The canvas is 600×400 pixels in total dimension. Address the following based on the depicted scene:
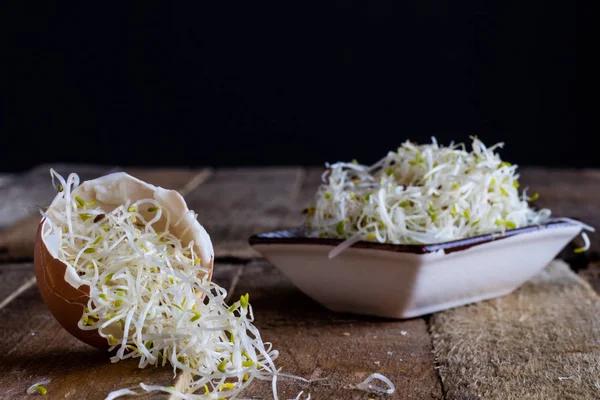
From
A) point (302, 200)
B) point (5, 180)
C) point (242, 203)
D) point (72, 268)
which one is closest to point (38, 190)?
point (242, 203)

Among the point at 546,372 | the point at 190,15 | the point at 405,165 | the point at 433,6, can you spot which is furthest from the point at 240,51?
the point at 546,372

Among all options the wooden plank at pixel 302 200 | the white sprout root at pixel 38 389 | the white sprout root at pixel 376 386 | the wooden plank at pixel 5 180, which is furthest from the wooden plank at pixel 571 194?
the wooden plank at pixel 5 180

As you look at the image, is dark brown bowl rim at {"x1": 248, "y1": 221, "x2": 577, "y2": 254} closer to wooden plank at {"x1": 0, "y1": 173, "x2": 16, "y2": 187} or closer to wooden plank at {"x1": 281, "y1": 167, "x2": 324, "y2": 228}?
wooden plank at {"x1": 281, "y1": 167, "x2": 324, "y2": 228}

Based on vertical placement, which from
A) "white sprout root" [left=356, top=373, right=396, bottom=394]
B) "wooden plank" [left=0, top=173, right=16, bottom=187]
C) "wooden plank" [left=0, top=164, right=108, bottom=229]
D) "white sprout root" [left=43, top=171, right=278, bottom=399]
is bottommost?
"wooden plank" [left=0, top=173, right=16, bottom=187]

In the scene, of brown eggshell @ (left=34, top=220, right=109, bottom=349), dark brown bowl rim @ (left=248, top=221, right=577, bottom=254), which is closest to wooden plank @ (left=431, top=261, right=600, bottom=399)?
dark brown bowl rim @ (left=248, top=221, right=577, bottom=254)

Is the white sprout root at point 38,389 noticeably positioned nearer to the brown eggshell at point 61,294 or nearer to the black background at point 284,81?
the brown eggshell at point 61,294

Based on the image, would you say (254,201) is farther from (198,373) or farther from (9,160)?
(9,160)

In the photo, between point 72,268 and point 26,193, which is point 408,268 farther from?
point 26,193
